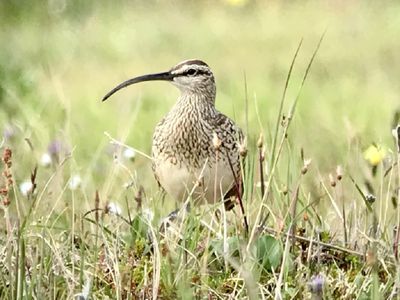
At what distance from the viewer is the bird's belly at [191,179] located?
475cm

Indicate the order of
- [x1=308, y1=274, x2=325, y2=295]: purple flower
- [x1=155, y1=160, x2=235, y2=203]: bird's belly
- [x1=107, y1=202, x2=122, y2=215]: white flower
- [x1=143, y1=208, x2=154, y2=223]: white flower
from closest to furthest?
[x1=308, y1=274, x2=325, y2=295]: purple flower
[x1=143, y1=208, x2=154, y2=223]: white flower
[x1=107, y1=202, x2=122, y2=215]: white flower
[x1=155, y1=160, x2=235, y2=203]: bird's belly

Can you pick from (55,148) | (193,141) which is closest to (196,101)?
(193,141)

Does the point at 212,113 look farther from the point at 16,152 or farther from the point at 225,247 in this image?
the point at 225,247

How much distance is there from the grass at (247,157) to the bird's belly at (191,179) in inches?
3.3

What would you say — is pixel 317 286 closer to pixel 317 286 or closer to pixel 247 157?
pixel 317 286

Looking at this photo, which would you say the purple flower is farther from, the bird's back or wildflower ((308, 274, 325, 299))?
the bird's back

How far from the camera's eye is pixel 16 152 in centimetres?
589

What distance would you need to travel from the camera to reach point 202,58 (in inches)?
459

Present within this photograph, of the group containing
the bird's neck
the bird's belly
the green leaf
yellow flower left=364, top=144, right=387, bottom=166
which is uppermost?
the bird's neck

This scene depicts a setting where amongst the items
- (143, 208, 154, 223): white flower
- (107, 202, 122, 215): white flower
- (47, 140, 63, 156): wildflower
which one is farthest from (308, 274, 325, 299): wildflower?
(47, 140, 63, 156): wildflower

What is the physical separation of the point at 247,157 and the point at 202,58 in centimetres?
722

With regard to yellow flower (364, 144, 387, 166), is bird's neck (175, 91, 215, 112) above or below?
above

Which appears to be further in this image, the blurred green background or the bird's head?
the blurred green background

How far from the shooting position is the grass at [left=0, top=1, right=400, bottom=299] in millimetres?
3650
